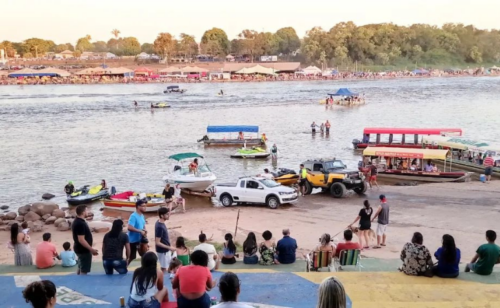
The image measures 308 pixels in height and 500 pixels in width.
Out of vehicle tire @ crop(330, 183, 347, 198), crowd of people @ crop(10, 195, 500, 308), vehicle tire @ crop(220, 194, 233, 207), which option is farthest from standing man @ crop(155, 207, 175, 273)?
vehicle tire @ crop(330, 183, 347, 198)

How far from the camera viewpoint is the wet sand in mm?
17716

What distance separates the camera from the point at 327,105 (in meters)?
82.0

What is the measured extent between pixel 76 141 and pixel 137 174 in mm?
19127

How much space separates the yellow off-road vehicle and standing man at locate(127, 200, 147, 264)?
14.6 metres

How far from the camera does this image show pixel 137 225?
36.8 feet

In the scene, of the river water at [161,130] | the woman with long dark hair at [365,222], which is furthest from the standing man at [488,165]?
the woman with long dark hair at [365,222]

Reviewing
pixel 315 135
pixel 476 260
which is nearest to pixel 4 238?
pixel 476 260

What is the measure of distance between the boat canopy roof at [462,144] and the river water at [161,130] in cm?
530

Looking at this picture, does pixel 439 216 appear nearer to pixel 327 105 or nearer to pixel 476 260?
pixel 476 260

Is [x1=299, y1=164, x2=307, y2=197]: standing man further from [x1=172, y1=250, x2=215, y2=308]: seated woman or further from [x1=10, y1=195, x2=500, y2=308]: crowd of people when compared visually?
[x1=172, y1=250, x2=215, y2=308]: seated woman

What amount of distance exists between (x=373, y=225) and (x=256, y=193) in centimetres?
613

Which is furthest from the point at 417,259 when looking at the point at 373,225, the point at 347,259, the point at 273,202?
the point at 273,202

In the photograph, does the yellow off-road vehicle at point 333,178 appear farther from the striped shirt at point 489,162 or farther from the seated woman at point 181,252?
the seated woman at point 181,252

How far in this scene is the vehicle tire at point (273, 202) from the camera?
23.2m
